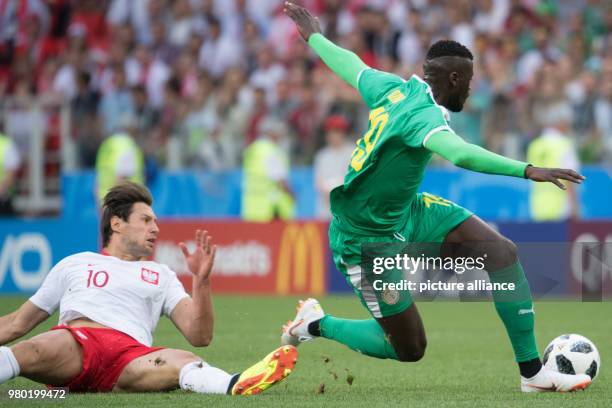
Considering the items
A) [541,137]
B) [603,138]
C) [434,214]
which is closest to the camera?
[434,214]

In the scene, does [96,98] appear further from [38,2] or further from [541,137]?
[541,137]

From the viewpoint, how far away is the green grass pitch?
267 inches

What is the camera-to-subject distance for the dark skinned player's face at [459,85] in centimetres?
716

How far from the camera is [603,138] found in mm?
16172

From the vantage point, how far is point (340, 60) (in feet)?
25.5

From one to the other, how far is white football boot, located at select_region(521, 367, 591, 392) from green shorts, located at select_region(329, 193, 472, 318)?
867 millimetres

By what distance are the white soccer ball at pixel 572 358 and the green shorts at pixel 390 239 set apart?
0.93m

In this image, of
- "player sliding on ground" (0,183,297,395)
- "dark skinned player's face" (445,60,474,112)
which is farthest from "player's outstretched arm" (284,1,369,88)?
"player sliding on ground" (0,183,297,395)

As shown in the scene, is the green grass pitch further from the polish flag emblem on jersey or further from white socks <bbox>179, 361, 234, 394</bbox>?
the polish flag emblem on jersey

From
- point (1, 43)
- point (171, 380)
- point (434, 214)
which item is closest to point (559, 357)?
point (434, 214)

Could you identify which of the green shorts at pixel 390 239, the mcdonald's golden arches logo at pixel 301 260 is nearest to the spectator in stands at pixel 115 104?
the mcdonald's golden arches logo at pixel 301 260

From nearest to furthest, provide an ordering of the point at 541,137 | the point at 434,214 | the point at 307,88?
1. the point at 434,214
2. the point at 541,137
3. the point at 307,88

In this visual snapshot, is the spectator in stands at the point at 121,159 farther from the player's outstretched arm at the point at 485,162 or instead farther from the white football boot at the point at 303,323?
the player's outstretched arm at the point at 485,162

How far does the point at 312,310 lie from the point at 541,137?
7855 millimetres
